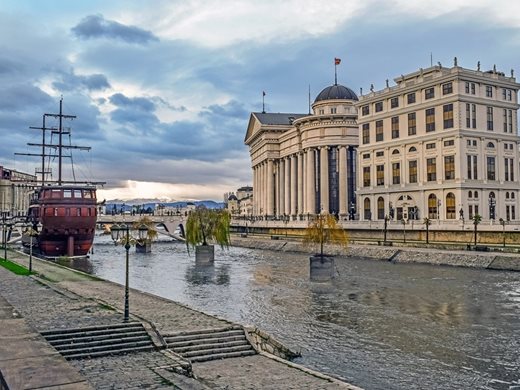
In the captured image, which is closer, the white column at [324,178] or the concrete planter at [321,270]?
the concrete planter at [321,270]

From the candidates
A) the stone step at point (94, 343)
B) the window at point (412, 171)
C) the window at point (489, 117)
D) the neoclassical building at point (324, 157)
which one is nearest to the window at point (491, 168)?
the window at point (489, 117)

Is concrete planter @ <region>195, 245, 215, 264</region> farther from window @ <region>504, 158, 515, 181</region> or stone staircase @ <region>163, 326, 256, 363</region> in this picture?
window @ <region>504, 158, 515, 181</region>

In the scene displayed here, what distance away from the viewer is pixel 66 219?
7162 cm

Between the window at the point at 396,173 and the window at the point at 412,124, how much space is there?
19.7 ft

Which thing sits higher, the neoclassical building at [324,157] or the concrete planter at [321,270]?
the neoclassical building at [324,157]

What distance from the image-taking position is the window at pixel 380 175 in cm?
9619

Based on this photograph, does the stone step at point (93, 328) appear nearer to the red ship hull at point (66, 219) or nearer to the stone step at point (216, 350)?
the stone step at point (216, 350)

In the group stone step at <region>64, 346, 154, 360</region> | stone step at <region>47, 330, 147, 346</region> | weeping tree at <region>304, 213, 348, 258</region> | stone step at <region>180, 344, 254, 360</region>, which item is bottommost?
stone step at <region>180, 344, 254, 360</region>

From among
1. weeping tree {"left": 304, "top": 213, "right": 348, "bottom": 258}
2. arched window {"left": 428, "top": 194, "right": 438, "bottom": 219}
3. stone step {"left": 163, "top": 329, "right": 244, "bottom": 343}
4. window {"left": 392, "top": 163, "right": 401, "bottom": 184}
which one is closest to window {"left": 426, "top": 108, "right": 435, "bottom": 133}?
window {"left": 392, "top": 163, "right": 401, "bottom": 184}

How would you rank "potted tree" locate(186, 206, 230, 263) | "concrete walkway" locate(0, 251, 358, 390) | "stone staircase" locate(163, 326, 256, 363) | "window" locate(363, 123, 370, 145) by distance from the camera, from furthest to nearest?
"window" locate(363, 123, 370, 145)
"potted tree" locate(186, 206, 230, 263)
"stone staircase" locate(163, 326, 256, 363)
"concrete walkway" locate(0, 251, 358, 390)

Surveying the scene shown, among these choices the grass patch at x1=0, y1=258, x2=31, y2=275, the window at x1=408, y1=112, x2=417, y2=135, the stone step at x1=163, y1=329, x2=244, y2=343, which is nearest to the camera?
the stone step at x1=163, y1=329, x2=244, y2=343

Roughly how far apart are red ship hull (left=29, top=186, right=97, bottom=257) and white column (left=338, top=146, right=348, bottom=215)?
5647cm

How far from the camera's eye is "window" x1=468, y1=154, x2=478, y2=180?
3253 inches

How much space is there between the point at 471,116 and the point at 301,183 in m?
49.9
